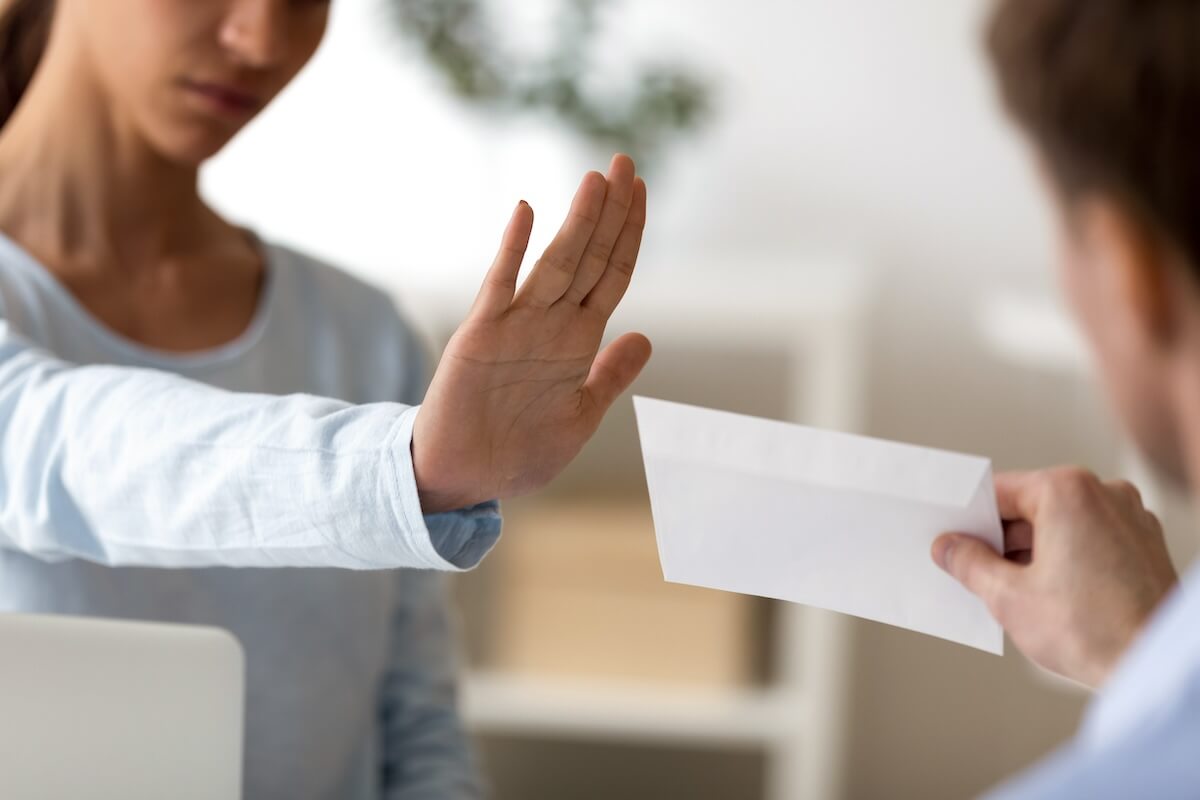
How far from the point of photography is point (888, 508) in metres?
0.57

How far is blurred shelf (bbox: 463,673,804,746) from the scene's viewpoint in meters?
1.57

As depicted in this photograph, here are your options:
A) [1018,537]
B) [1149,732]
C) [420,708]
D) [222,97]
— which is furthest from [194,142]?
[1149,732]

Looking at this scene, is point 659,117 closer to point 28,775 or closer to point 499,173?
point 499,173

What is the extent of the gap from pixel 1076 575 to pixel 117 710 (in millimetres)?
391

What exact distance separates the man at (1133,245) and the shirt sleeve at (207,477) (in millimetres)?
258

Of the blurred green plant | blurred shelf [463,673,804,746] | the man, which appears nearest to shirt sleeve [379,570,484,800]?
the man

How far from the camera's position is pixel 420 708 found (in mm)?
895

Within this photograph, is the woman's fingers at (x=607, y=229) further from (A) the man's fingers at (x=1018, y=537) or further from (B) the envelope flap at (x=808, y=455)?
(A) the man's fingers at (x=1018, y=537)

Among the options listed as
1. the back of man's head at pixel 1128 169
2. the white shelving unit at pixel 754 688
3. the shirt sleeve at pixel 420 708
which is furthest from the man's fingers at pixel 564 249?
the white shelving unit at pixel 754 688

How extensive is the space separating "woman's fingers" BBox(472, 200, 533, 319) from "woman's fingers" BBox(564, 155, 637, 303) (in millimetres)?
34

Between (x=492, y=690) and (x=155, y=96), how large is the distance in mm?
973

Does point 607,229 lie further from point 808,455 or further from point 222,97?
point 222,97

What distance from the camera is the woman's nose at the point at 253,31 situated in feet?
2.44

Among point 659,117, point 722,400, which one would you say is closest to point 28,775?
point 659,117
